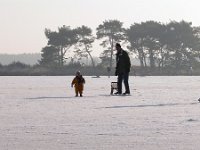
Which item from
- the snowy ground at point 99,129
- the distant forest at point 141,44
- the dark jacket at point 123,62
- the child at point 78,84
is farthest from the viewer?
the distant forest at point 141,44

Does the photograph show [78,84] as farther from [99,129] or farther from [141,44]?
[141,44]

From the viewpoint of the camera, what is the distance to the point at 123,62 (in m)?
18.6

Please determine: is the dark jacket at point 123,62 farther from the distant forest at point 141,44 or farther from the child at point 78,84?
the distant forest at point 141,44

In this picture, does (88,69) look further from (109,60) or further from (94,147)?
(94,147)

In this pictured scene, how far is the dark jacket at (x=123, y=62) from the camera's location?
60.8 ft

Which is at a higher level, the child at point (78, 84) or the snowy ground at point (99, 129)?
the child at point (78, 84)

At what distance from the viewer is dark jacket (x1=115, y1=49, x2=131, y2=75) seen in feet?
60.8

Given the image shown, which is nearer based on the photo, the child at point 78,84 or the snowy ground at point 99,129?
the snowy ground at point 99,129

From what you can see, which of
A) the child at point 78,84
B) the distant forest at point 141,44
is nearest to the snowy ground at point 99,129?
the child at point 78,84

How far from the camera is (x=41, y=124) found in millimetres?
8469

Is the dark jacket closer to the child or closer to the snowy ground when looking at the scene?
the child

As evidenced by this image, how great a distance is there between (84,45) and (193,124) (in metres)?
70.2

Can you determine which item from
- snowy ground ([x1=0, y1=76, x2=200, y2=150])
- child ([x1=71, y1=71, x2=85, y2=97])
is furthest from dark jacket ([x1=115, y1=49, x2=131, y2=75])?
snowy ground ([x1=0, y1=76, x2=200, y2=150])

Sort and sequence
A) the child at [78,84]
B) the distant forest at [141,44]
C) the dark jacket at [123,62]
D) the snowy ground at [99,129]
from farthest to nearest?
the distant forest at [141,44] → the dark jacket at [123,62] → the child at [78,84] → the snowy ground at [99,129]
